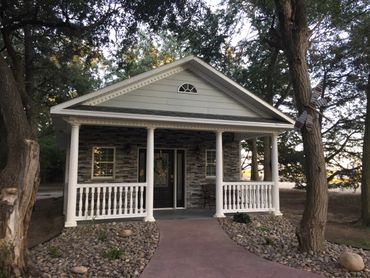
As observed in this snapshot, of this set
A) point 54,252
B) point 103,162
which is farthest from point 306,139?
point 103,162

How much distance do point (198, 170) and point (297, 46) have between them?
6.26m

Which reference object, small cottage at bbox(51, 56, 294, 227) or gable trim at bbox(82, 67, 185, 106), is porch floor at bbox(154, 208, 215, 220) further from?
gable trim at bbox(82, 67, 185, 106)

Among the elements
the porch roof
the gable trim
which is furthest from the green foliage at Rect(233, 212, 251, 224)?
the gable trim

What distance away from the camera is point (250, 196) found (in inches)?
421

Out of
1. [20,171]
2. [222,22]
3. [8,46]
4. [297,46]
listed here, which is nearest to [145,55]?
[222,22]

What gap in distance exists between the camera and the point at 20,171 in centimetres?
523

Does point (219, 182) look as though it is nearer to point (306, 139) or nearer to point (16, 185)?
point (306, 139)

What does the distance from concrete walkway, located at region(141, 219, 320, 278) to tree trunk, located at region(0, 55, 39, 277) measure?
6.46ft

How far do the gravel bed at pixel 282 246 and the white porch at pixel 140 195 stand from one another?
69 cm

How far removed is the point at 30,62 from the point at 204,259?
1062cm

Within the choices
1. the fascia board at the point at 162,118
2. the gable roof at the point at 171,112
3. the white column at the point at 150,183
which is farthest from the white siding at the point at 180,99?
the white column at the point at 150,183

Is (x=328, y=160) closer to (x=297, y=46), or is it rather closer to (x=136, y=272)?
(x=297, y=46)

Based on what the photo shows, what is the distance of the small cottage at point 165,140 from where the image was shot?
9.28 m

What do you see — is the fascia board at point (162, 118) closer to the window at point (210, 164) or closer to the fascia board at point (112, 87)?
the fascia board at point (112, 87)
